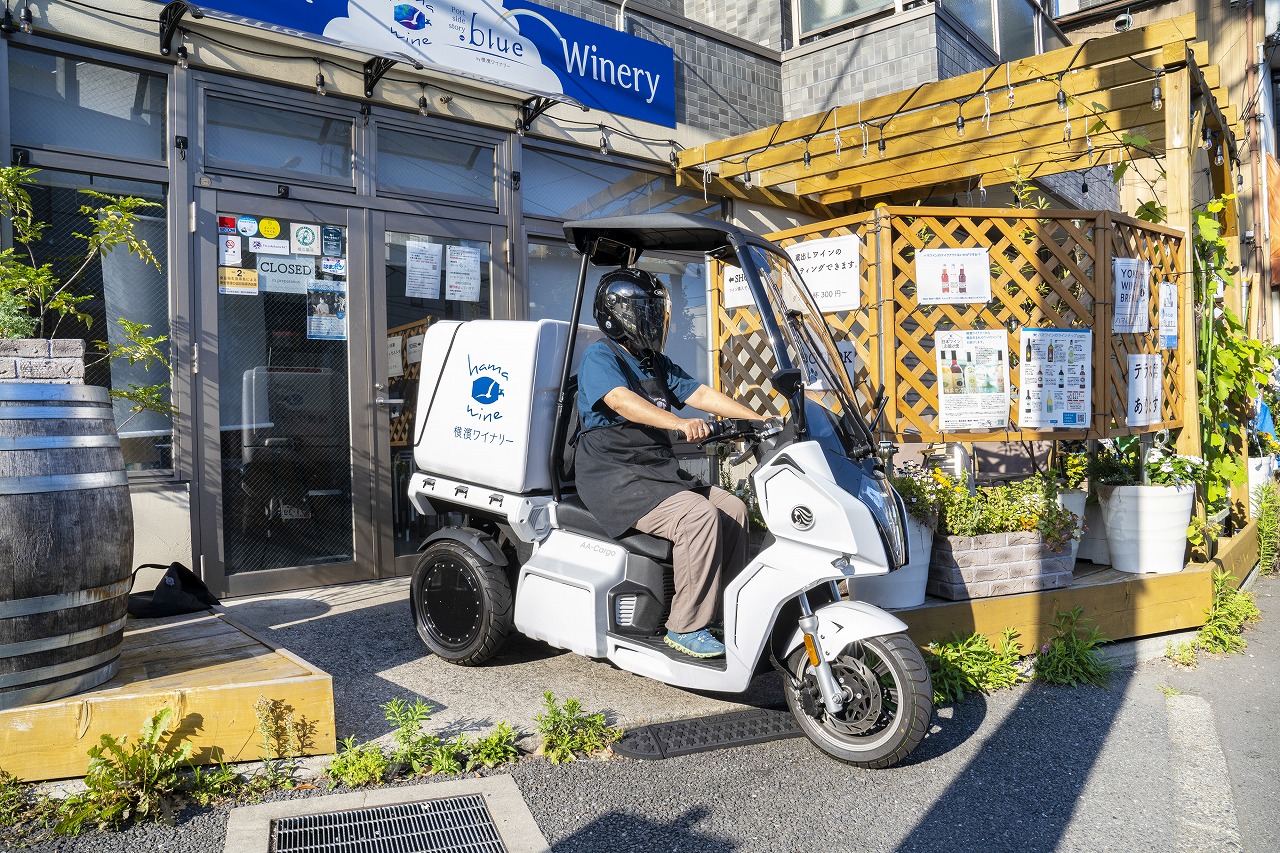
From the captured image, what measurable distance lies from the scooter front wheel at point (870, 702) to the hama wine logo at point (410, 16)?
4433 mm

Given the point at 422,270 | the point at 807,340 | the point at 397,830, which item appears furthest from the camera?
the point at 422,270

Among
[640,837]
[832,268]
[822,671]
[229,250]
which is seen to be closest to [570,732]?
[640,837]

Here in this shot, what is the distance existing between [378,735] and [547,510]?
1068mm

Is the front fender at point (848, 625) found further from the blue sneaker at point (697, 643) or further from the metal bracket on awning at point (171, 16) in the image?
the metal bracket on awning at point (171, 16)

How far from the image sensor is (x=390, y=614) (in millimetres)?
4855

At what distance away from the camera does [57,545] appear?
2.75 m

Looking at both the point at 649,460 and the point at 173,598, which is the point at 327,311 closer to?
the point at 173,598

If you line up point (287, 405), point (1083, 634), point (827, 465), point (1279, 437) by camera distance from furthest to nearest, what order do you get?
point (1279, 437) < point (287, 405) < point (1083, 634) < point (827, 465)

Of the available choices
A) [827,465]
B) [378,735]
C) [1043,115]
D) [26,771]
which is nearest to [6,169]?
[26,771]

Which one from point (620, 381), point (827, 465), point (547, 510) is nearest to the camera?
point (827, 465)

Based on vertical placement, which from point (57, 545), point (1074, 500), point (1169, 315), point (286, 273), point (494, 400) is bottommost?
point (1074, 500)

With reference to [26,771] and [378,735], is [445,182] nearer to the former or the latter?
[378,735]

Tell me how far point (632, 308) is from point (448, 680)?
1.71 meters

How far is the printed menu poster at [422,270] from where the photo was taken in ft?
19.2
